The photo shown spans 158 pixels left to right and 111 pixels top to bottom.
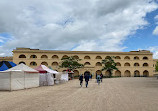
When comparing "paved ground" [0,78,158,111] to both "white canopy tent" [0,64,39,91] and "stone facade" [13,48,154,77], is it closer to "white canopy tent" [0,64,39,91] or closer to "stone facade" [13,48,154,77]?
"white canopy tent" [0,64,39,91]

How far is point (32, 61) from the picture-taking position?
53.1 meters

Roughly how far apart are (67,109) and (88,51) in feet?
164

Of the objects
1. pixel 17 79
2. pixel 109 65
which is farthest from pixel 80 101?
pixel 109 65

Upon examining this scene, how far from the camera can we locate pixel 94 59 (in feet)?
184

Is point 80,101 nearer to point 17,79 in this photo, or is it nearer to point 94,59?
point 17,79

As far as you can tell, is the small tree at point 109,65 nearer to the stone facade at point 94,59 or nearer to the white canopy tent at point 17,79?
the stone facade at point 94,59

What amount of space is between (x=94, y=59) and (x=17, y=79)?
1675 inches

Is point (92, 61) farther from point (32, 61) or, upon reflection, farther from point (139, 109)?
point (139, 109)

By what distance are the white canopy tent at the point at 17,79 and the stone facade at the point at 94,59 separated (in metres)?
36.2

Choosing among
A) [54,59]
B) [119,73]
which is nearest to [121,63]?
[119,73]

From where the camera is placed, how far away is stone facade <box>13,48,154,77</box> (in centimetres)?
5340

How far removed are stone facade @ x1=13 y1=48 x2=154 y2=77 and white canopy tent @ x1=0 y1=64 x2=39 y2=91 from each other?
3622 cm

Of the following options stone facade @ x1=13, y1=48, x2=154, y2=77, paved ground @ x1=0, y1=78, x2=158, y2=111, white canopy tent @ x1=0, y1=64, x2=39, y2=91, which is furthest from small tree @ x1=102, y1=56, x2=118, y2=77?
paved ground @ x1=0, y1=78, x2=158, y2=111

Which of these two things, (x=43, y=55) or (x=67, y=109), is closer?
(x=67, y=109)
